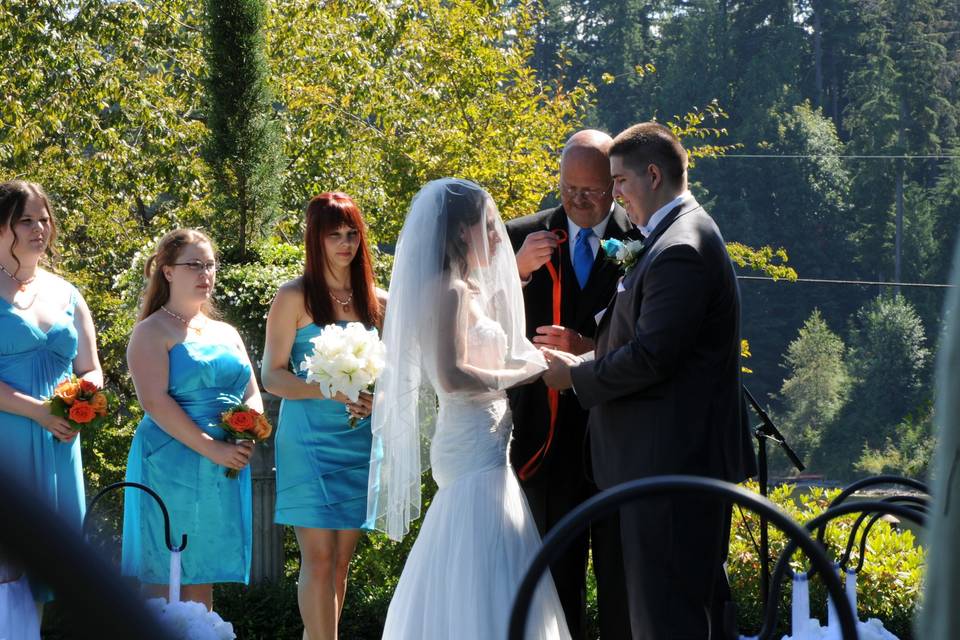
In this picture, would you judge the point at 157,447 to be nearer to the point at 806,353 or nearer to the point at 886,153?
the point at 806,353

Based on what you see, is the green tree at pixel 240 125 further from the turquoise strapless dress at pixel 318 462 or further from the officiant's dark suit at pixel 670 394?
the officiant's dark suit at pixel 670 394

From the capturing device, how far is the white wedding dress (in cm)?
368

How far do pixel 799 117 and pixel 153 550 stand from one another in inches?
2309

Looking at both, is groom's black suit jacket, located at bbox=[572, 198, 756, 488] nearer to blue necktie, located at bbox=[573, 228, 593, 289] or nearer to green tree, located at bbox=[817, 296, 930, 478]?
blue necktie, located at bbox=[573, 228, 593, 289]

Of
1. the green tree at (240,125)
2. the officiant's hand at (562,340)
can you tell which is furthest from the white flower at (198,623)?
the green tree at (240,125)

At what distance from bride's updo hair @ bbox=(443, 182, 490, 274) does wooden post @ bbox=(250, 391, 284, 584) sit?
7.90 ft

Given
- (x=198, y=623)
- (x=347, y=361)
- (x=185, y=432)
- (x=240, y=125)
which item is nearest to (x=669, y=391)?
(x=347, y=361)

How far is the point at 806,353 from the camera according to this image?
5425cm

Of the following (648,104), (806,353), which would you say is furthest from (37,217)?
(648,104)

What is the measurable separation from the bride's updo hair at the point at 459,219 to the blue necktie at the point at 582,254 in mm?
548

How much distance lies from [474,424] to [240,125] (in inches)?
157

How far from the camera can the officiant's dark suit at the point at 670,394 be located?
10.7 feet

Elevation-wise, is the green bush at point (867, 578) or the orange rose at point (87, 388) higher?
the orange rose at point (87, 388)

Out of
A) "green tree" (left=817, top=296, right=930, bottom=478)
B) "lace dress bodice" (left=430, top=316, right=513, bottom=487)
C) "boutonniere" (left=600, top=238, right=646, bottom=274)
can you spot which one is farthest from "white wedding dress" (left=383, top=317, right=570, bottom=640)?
"green tree" (left=817, top=296, right=930, bottom=478)
